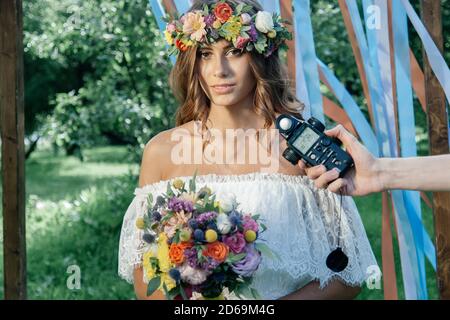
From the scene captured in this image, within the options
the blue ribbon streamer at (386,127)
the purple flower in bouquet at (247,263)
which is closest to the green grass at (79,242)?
the blue ribbon streamer at (386,127)

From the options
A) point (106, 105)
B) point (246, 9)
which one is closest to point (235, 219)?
point (246, 9)

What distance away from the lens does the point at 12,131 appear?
3434 mm

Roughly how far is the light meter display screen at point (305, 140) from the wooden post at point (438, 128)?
3.74 feet

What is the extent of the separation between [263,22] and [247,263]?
838 mm

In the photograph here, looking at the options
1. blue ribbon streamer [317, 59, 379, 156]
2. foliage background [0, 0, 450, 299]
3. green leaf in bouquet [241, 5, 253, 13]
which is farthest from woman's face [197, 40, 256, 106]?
foliage background [0, 0, 450, 299]

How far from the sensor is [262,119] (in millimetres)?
2660

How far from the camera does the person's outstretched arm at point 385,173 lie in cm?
229

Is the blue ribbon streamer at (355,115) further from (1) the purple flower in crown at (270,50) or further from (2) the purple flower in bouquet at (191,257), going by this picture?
(2) the purple flower in bouquet at (191,257)

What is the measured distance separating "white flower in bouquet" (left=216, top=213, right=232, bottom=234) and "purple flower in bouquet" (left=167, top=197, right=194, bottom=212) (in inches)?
3.0

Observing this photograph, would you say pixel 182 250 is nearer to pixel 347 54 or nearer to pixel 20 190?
pixel 20 190

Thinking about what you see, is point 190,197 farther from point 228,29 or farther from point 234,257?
point 228,29

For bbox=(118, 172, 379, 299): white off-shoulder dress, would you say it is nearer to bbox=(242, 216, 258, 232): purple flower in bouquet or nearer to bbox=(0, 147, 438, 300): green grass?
bbox=(242, 216, 258, 232): purple flower in bouquet

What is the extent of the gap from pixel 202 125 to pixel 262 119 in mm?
197

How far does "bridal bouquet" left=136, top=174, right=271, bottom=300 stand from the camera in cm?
210
